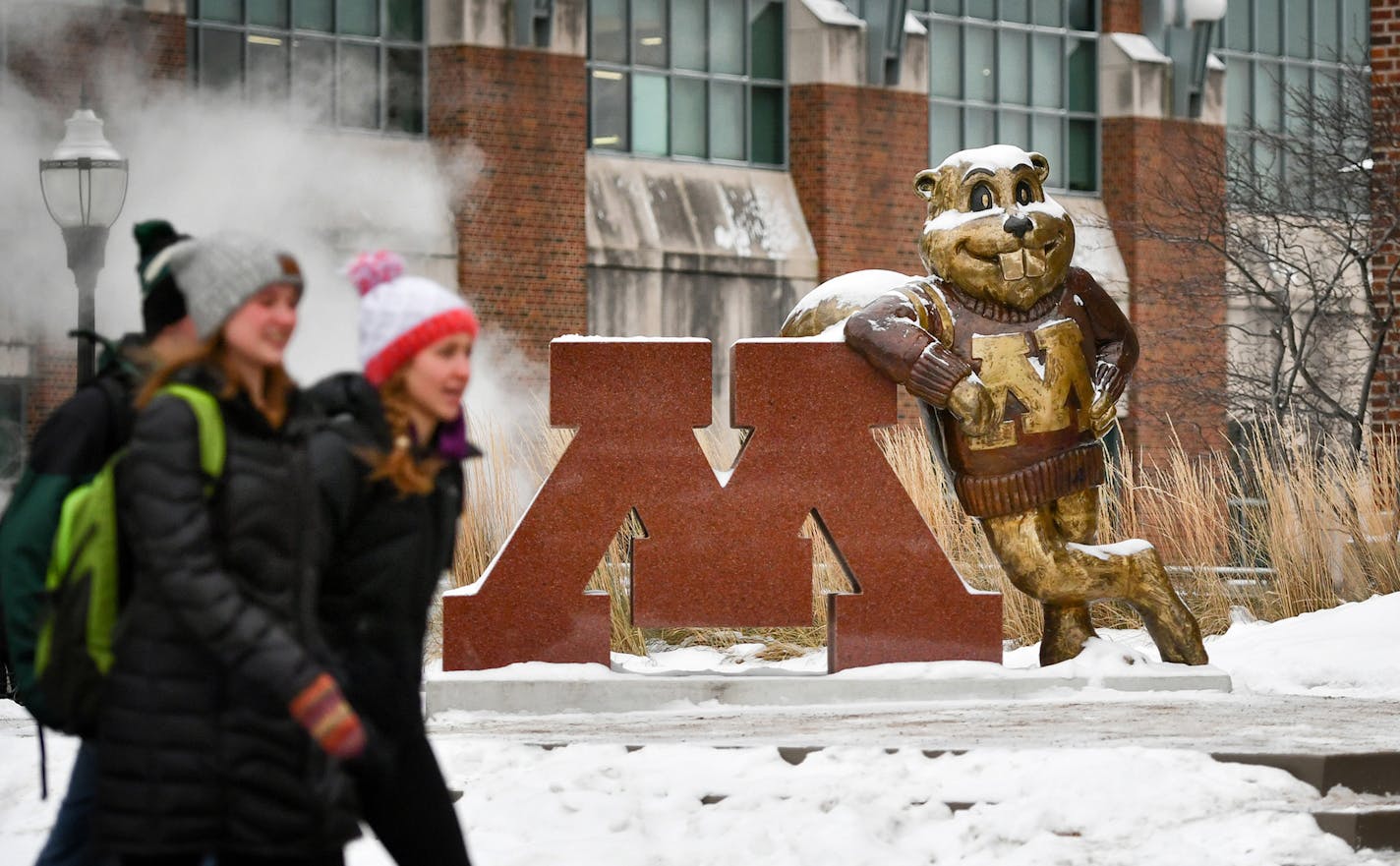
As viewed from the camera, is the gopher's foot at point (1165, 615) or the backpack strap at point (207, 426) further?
the gopher's foot at point (1165, 615)

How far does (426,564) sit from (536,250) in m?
20.7

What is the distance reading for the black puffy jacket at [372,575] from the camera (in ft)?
13.3

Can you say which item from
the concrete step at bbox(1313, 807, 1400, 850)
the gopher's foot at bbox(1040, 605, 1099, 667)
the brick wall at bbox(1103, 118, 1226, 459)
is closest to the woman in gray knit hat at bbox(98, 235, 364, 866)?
the concrete step at bbox(1313, 807, 1400, 850)

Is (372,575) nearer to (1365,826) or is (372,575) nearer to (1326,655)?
(1365,826)

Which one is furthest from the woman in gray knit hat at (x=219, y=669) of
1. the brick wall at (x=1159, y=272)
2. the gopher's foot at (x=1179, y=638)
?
the brick wall at (x=1159, y=272)

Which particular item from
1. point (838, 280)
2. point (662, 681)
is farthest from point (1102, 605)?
point (662, 681)

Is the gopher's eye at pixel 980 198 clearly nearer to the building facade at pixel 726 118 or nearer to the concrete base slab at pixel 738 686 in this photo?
the concrete base slab at pixel 738 686

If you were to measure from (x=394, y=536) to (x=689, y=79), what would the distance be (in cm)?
2281

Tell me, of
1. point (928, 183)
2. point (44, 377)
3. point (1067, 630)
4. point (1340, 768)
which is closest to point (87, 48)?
point (44, 377)

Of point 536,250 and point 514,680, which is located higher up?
point 536,250

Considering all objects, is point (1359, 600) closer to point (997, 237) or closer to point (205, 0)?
point (997, 237)

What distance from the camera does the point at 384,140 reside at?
23781 millimetres

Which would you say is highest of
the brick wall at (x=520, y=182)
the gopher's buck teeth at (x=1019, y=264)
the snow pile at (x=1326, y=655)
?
the brick wall at (x=520, y=182)

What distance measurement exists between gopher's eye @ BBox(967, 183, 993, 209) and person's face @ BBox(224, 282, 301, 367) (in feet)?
18.9
